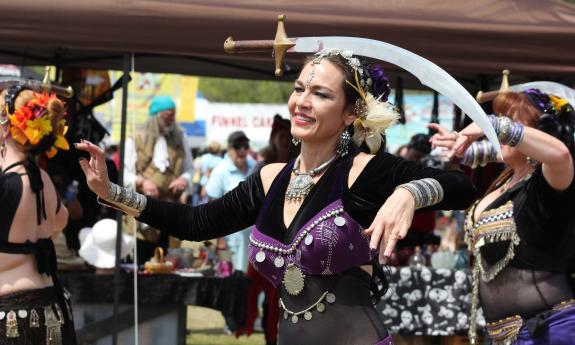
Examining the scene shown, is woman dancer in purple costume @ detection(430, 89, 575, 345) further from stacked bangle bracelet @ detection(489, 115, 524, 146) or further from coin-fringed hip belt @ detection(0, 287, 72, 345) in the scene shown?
coin-fringed hip belt @ detection(0, 287, 72, 345)

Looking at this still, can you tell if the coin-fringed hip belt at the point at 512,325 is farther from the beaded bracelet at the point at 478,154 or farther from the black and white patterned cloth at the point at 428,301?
the black and white patterned cloth at the point at 428,301

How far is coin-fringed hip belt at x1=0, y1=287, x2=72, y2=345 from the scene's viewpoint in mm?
4918

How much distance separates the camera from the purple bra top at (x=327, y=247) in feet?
10.4

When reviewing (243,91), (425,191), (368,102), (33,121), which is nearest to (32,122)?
(33,121)

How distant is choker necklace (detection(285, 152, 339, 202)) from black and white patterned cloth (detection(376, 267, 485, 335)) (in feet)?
12.9

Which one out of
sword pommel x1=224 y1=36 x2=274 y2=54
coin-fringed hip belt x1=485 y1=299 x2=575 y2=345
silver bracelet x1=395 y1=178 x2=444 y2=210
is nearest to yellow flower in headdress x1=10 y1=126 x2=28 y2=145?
sword pommel x1=224 y1=36 x2=274 y2=54

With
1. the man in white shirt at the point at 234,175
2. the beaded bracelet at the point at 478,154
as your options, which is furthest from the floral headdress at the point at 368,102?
Answer: the man in white shirt at the point at 234,175

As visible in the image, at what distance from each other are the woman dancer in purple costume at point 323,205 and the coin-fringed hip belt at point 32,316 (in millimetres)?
1713

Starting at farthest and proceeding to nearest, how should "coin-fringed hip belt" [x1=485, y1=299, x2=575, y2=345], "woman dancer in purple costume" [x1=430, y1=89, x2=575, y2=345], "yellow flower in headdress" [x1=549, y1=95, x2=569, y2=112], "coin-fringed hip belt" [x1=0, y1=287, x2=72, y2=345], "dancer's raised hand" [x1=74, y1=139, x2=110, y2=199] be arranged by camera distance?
"coin-fringed hip belt" [x1=0, y1=287, x2=72, y2=345]
"yellow flower in headdress" [x1=549, y1=95, x2=569, y2=112]
"coin-fringed hip belt" [x1=485, y1=299, x2=575, y2=345]
"woman dancer in purple costume" [x1=430, y1=89, x2=575, y2=345]
"dancer's raised hand" [x1=74, y1=139, x2=110, y2=199]

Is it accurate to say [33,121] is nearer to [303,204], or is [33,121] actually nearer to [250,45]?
[250,45]

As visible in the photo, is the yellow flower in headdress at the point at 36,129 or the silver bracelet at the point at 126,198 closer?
the silver bracelet at the point at 126,198

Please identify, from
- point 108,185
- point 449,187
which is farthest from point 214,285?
Result: point 449,187

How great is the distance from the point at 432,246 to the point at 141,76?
42.5 ft

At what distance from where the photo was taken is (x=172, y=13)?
6098 mm
